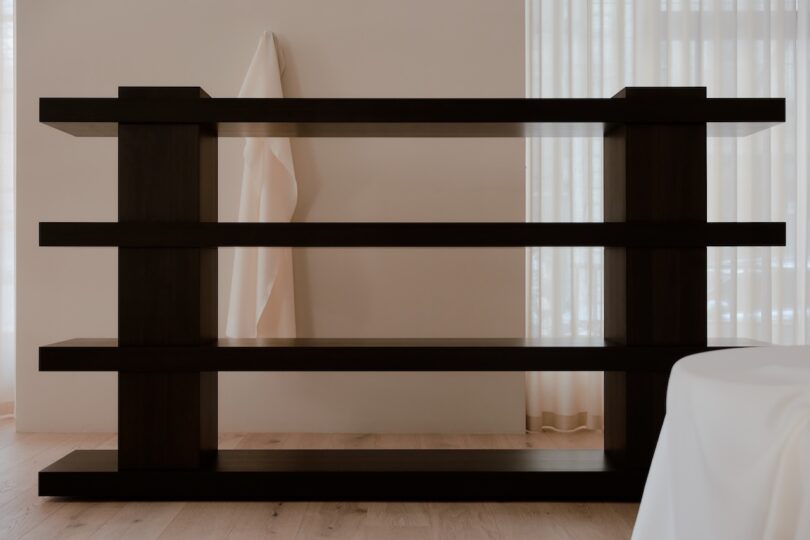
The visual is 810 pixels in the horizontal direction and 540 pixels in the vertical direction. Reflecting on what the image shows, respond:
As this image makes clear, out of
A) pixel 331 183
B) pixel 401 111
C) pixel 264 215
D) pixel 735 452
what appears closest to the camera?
pixel 735 452

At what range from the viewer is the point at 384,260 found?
2.97 meters

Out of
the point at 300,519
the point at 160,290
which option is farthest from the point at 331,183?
the point at 300,519

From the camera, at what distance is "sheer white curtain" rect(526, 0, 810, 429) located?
3010 millimetres

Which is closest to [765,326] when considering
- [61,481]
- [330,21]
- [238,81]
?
[330,21]

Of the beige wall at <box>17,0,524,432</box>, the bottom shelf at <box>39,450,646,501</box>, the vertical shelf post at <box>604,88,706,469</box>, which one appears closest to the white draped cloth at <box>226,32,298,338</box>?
the beige wall at <box>17,0,524,432</box>

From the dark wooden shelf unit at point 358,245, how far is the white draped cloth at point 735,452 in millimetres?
1164

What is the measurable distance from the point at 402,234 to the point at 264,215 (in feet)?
2.89

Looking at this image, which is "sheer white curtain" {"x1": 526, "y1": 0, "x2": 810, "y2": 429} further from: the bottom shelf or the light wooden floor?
the light wooden floor

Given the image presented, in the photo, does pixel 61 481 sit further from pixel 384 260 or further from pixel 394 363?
pixel 384 260

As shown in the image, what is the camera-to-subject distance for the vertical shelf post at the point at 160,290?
6.94ft

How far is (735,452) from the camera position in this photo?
79cm

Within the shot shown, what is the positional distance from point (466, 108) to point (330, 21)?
1131 mm

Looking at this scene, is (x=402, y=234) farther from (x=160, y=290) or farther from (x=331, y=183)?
(x=331, y=183)

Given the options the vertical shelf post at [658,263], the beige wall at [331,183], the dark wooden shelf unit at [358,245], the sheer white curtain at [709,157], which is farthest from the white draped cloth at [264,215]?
the vertical shelf post at [658,263]
